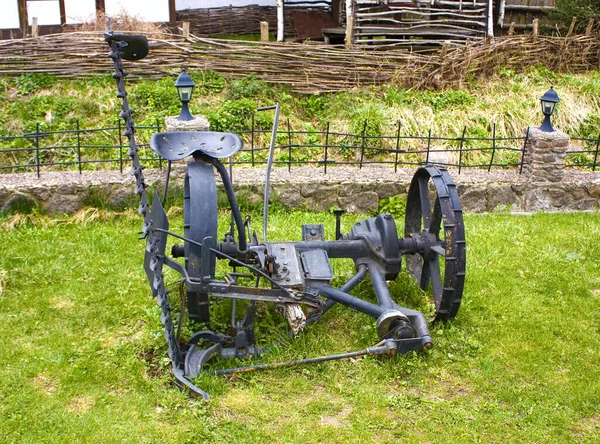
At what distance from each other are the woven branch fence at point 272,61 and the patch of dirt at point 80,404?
301 inches

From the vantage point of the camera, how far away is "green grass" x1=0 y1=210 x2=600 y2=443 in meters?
3.81

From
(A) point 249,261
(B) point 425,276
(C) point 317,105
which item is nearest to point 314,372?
(A) point 249,261

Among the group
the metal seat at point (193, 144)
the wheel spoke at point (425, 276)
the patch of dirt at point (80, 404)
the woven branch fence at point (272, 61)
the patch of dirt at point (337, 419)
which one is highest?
the woven branch fence at point (272, 61)

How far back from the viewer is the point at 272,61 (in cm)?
1084

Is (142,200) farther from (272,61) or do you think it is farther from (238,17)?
(238,17)

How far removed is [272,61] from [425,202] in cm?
634

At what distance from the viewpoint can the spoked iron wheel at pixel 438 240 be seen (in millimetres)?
4480

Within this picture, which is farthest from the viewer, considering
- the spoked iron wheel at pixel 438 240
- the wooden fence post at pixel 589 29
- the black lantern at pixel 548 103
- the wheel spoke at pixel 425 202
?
the wooden fence post at pixel 589 29

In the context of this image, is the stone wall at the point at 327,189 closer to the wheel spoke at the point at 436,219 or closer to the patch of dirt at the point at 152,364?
the wheel spoke at the point at 436,219

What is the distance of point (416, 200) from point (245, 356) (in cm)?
208

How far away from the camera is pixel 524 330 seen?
4.93 m

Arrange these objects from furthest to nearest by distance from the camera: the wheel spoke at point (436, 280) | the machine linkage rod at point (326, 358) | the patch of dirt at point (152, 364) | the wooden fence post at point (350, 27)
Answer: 1. the wooden fence post at point (350, 27)
2. the wheel spoke at point (436, 280)
3. the patch of dirt at point (152, 364)
4. the machine linkage rod at point (326, 358)

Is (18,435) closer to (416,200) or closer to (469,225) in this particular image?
(416,200)

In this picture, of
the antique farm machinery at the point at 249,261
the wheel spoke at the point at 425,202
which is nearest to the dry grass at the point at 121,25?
the wheel spoke at the point at 425,202
